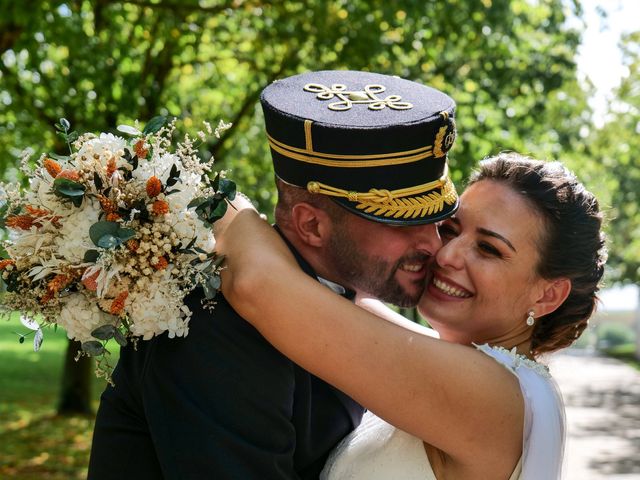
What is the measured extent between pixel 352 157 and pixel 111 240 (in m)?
0.81

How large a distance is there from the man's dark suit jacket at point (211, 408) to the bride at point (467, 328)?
10 centimetres

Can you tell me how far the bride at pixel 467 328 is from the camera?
266 cm

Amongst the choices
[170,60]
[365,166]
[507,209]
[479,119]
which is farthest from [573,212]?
[170,60]

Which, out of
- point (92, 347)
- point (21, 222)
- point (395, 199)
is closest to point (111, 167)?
point (21, 222)

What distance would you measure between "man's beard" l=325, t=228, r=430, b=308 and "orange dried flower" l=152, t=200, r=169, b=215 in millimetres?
588

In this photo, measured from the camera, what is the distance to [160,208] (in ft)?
8.30

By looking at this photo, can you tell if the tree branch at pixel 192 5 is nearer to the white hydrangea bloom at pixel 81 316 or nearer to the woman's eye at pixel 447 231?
the woman's eye at pixel 447 231

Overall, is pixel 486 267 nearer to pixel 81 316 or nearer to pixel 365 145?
pixel 365 145

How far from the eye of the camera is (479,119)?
448 inches

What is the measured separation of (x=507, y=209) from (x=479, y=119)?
8.42 metres

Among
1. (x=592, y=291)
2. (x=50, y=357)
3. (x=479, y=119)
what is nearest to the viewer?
(x=592, y=291)

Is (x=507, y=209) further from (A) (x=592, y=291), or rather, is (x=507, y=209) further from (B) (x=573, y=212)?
(A) (x=592, y=291)

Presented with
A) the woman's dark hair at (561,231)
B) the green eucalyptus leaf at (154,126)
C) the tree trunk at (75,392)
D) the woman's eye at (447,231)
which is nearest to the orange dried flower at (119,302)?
the green eucalyptus leaf at (154,126)

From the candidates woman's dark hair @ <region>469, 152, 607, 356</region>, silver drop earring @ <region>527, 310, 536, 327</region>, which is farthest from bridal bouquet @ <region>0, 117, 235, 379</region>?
silver drop earring @ <region>527, 310, 536, 327</region>
